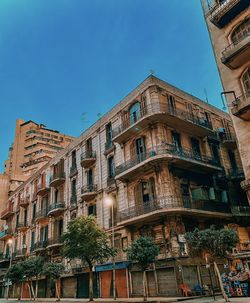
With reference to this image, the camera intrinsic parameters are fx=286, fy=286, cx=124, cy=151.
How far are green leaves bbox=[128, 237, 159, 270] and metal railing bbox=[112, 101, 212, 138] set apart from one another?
1006cm

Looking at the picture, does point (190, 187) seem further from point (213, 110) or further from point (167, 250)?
point (213, 110)

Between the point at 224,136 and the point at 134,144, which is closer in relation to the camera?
the point at 134,144

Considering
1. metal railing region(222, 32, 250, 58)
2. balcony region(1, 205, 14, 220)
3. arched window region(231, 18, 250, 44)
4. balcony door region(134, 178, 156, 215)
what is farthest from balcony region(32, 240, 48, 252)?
arched window region(231, 18, 250, 44)

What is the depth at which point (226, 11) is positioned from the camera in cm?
1844

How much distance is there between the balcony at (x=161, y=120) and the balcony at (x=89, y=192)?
572cm

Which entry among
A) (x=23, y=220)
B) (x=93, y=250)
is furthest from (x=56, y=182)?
(x=93, y=250)

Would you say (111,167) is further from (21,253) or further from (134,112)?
(21,253)

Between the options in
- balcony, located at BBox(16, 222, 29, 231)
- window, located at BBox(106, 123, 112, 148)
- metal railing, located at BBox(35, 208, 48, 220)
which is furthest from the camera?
balcony, located at BBox(16, 222, 29, 231)

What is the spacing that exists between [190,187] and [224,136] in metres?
8.62

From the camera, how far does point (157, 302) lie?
16312 mm

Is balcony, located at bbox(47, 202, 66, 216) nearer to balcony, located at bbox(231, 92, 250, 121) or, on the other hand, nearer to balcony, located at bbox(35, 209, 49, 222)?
balcony, located at bbox(35, 209, 49, 222)

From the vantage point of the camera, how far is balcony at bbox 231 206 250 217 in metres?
24.4

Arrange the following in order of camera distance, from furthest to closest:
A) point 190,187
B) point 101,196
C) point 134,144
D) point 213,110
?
point 213,110 < point 101,196 < point 134,144 < point 190,187

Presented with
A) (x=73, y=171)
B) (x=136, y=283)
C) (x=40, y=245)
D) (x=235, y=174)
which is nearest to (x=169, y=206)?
(x=136, y=283)
